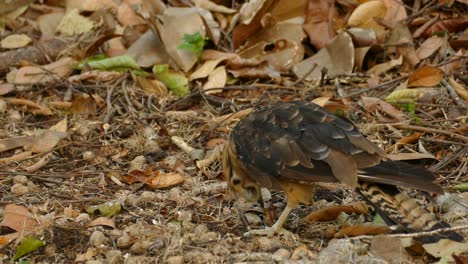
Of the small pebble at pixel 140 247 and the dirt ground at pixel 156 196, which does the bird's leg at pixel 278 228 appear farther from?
the small pebble at pixel 140 247

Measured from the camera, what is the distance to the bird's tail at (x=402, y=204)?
15.1 ft

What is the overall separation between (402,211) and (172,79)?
3.42 metres

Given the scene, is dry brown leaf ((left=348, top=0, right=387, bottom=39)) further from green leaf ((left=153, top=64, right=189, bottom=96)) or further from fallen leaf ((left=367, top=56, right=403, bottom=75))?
green leaf ((left=153, top=64, right=189, bottom=96))

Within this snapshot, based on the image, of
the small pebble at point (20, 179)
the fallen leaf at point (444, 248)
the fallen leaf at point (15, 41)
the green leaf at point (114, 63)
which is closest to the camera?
the fallen leaf at point (444, 248)

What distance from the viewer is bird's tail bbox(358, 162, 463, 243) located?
4.60 metres

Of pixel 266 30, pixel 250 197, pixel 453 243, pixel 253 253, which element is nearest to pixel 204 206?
pixel 250 197

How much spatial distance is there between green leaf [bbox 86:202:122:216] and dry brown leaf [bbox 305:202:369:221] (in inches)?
47.9

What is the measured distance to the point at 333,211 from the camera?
5.29m

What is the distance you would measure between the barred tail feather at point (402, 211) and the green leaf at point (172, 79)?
303 cm

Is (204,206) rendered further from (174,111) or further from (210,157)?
(174,111)

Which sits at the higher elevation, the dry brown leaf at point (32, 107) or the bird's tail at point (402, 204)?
the bird's tail at point (402, 204)

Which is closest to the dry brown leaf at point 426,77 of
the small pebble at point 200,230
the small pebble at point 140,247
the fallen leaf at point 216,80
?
the fallen leaf at point 216,80

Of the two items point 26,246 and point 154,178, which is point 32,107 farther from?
point 26,246

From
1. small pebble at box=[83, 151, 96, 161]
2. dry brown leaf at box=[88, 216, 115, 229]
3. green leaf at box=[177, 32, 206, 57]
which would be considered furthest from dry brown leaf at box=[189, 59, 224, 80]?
dry brown leaf at box=[88, 216, 115, 229]
